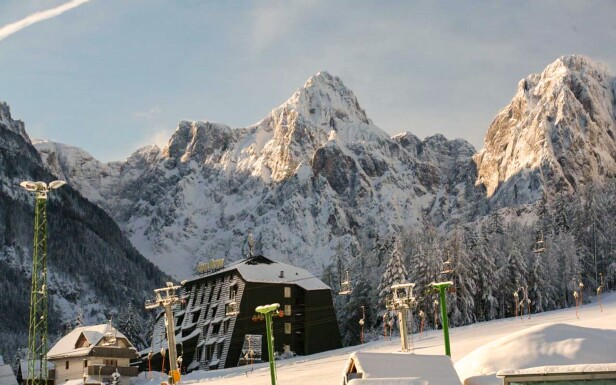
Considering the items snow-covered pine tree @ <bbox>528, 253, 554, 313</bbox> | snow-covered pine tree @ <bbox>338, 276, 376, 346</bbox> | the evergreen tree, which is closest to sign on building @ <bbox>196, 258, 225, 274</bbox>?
snow-covered pine tree @ <bbox>338, 276, 376, 346</bbox>

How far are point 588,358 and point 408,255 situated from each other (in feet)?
288

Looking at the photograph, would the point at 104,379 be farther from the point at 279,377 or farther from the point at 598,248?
the point at 598,248

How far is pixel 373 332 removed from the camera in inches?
4700

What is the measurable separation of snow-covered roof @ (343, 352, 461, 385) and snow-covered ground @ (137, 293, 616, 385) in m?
2.16

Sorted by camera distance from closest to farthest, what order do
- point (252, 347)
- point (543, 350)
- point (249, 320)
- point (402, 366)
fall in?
point (402, 366) → point (543, 350) → point (252, 347) → point (249, 320)

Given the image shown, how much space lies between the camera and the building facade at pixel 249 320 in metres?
110

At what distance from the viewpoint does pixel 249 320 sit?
11144 cm

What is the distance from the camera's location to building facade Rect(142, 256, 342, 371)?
110m

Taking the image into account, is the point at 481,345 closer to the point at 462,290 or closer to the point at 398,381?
the point at 398,381

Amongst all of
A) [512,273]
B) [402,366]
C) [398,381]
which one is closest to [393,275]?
[512,273]

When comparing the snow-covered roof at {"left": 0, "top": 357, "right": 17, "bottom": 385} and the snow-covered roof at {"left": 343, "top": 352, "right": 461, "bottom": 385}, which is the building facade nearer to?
the snow-covered roof at {"left": 0, "top": 357, "right": 17, "bottom": 385}

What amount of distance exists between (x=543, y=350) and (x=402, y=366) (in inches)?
324

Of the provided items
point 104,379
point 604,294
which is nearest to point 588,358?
point 104,379

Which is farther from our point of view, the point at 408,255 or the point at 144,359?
the point at 408,255
